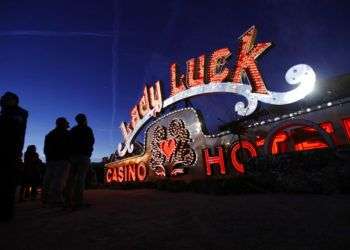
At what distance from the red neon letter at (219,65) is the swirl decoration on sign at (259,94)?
33cm

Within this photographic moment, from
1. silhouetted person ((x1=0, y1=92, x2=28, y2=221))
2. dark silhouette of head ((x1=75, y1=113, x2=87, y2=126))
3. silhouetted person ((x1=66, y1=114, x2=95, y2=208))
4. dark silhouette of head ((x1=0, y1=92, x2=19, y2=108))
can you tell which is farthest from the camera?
dark silhouette of head ((x1=75, y1=113, x2=87, y2=126))

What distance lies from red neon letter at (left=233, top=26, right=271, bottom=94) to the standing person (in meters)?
7.56

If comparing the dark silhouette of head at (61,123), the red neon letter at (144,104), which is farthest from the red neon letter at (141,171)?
the dark silhouette of head at (61,123)

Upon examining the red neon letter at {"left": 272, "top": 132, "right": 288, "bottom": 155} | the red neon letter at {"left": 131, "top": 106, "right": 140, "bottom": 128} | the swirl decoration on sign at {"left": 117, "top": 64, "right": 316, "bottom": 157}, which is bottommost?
the red neon letter at {"left": 272, "top": 132, "right": 288, "bottom": 155}

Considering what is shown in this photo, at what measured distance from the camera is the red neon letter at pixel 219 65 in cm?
1252

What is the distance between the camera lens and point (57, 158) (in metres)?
5.84

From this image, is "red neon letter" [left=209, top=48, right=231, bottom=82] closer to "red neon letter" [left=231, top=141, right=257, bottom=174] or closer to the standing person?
"red neon letter" [left=231, top=141, right=257, bottom=174]

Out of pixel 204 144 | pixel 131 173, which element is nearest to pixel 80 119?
pixel 204 144

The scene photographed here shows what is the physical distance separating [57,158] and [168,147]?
9.52 metres

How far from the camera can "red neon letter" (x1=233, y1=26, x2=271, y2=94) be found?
424 inches

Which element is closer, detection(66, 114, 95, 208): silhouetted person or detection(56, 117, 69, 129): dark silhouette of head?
detection(66, 114, 95, 208): silhouetted person

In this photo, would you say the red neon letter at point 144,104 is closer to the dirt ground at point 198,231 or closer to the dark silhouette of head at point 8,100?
the dark silhouette of head at point 8,100

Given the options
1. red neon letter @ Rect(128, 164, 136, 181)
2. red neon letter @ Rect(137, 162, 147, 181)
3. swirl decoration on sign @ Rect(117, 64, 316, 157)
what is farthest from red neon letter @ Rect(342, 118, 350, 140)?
red neon letter @ Rect(128, 164, 136, 181)

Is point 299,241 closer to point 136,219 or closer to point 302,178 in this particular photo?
point 136,219
